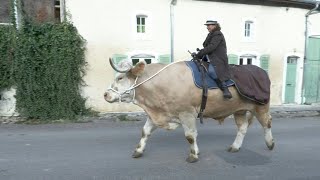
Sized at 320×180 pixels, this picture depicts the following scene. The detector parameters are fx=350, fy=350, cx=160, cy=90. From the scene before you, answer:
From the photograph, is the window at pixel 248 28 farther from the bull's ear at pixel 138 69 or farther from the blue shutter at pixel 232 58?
the bull's ear at pixel 138 69

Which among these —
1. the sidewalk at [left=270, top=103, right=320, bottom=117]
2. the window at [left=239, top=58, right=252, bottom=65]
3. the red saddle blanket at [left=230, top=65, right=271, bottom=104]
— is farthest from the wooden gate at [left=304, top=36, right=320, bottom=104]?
the red saddle blanket at [left=230, top=65, right=271, bottom=104]

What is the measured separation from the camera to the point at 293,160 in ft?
21.6

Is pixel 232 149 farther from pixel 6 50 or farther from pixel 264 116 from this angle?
pixel 6 50

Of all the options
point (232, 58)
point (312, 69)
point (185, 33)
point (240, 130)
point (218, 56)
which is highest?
point (185, 33)

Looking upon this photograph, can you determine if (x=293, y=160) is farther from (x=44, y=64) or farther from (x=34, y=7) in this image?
(x=34, y=7)

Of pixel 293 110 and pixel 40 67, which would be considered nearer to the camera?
pixel 40 67

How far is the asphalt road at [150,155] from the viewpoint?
564 cm

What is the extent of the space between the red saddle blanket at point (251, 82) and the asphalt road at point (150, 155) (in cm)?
119

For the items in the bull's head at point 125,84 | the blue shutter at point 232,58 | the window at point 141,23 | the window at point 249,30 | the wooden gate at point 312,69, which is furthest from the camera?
the wooden gate at point 312,69

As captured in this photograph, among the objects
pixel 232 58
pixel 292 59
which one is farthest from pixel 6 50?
pixel 292 59

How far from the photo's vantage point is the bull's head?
19.2ft

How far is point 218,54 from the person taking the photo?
6195mm

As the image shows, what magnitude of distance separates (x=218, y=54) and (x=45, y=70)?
7589mm

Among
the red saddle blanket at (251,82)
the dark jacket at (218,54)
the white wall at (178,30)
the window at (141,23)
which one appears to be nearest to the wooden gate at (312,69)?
the white wall at (178,30)
